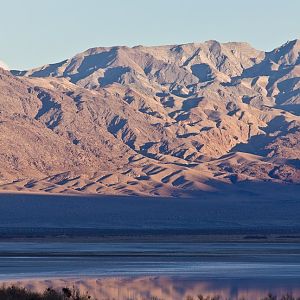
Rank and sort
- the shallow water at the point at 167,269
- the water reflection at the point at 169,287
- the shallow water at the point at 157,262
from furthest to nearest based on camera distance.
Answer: the shallow water at the point at 157,262 → the shallow water at the point at 167,269 → the water reflection at the point at 169,287

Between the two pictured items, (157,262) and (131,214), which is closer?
(157,262)

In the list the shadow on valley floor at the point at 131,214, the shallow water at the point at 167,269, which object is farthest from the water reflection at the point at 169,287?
the shadow on valley floor at the point at 131,214

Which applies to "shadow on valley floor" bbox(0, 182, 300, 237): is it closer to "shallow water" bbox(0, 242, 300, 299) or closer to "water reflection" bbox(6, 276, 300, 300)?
"shallow water" bbox(0, 242, 300, 299)

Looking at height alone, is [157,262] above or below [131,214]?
above

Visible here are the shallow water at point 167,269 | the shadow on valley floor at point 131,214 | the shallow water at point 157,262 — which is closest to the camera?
the shallow water at point 167,269

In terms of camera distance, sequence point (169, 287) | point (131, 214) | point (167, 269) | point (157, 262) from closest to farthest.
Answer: point (169, 287)
point (167, 269)
point (157, 262)
point (131, 214)

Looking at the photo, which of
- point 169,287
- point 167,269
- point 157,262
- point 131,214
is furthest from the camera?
point 131,214

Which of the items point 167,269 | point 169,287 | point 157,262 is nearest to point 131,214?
point 157,262

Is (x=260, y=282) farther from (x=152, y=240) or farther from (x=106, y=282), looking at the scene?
(x=152, y=240)

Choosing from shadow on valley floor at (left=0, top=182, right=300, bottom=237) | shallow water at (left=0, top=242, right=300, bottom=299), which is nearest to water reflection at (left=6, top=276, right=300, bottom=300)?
shallow water at (left=0, top=242, right=300, bottom=299)

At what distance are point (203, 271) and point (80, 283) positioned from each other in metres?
11.4

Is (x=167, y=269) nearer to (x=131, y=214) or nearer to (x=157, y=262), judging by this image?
(x=157, y=262)

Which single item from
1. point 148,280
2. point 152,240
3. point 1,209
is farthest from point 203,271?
point 1,209

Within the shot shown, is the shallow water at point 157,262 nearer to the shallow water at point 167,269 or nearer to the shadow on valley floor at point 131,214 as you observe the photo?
the shallow water at point 167,269
